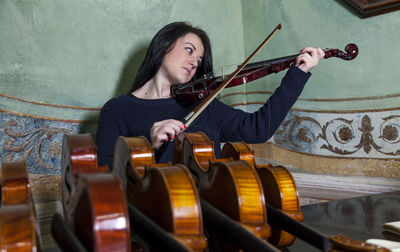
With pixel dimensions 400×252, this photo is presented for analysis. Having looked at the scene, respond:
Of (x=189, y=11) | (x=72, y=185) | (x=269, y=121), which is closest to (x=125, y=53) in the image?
(x=189, y=11)

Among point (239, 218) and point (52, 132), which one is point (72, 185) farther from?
point (52, 132)

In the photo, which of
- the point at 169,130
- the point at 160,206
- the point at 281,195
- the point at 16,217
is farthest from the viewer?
the point at 169,130

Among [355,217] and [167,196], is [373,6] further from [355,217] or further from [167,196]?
[167,196]

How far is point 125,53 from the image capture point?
1.75 m

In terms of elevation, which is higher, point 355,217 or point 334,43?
point 334,43

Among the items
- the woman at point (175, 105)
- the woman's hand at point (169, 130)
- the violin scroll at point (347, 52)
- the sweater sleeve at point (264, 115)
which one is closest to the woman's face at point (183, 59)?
the woman at point (175, 105)

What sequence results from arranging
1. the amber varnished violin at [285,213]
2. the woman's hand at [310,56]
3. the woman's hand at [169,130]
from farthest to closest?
the woman's hand at [310,56]
the woman's hand at [169,130]
the amber varnished violin at [285,213]

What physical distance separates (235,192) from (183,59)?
1226mm

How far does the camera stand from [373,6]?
1.60m

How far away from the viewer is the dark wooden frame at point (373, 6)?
156 cm

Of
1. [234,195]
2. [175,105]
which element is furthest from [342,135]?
[234,195]

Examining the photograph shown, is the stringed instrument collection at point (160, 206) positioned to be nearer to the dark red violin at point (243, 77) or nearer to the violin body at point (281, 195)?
the violin body at point (281, 195)

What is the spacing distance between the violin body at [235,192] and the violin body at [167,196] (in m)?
0.06

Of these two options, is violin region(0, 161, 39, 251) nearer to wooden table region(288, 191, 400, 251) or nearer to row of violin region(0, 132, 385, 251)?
row of violin region(0, 132, 385, 251)
